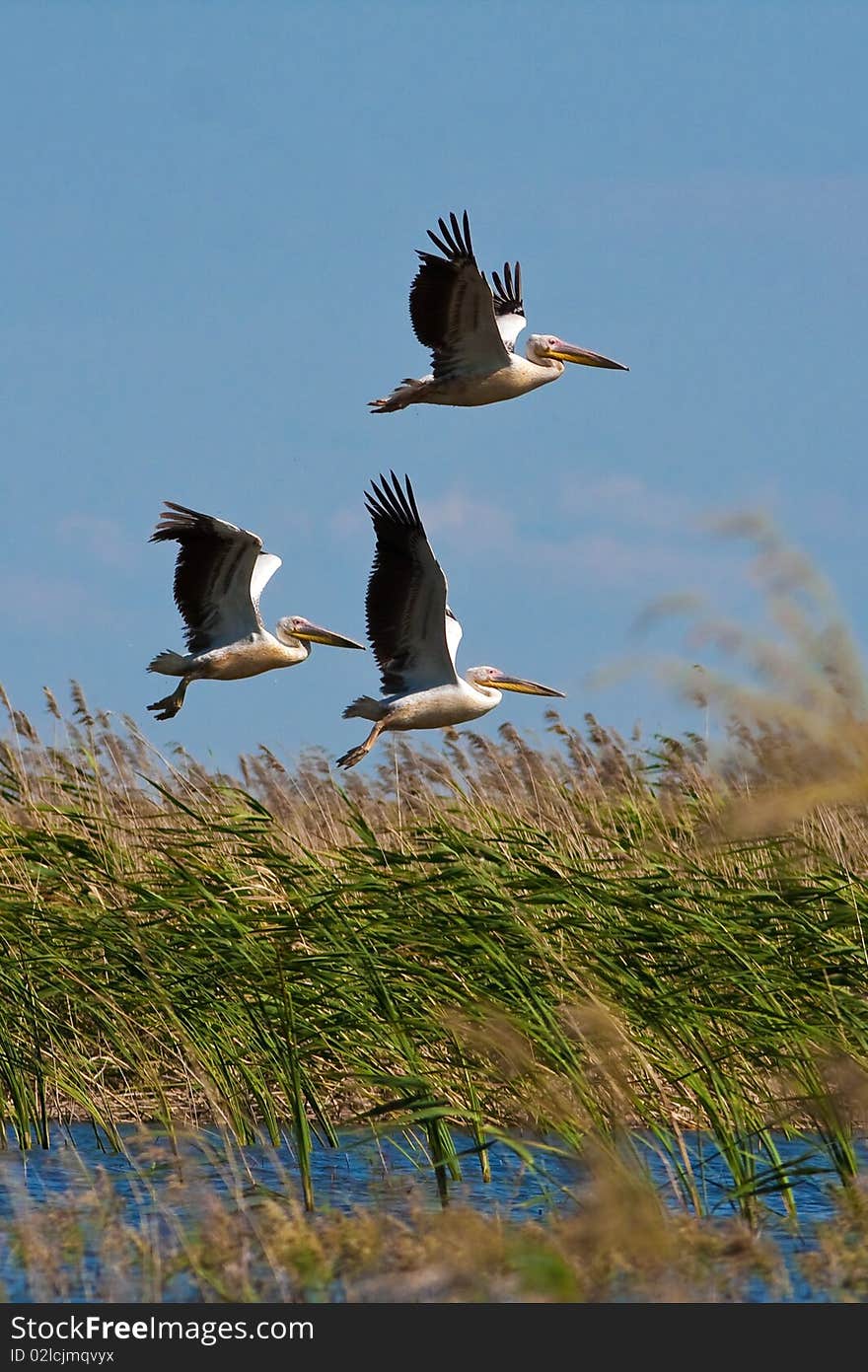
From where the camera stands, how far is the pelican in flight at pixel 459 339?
10.1 metres

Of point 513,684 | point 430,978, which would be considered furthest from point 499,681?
point 430,978


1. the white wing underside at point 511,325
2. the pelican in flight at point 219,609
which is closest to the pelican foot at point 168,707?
the pelican in flight at point 219,609

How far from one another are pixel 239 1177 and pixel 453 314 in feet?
19.2

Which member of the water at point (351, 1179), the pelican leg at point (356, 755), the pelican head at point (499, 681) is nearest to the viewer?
the water at point (351, 1179)

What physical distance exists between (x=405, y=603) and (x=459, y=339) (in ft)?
5.23

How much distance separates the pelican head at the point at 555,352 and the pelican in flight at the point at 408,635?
2351 millimetres

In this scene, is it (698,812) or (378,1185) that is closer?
(378,1185)

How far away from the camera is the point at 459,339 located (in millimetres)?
10328

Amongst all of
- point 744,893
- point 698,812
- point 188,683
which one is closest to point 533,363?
point 188,683

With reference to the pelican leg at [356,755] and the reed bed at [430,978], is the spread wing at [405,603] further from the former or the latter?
the reed bed at [430,978]

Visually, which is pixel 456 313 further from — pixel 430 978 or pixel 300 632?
pixel 430 978

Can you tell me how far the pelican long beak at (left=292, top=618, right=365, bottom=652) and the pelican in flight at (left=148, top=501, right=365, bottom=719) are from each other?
539 millimetres
